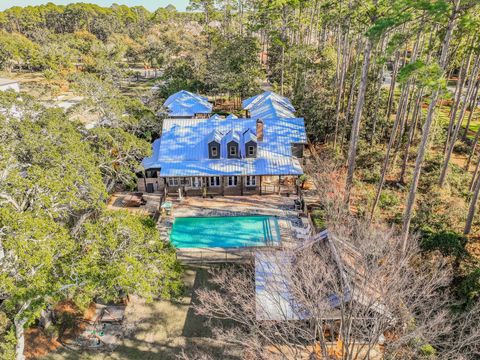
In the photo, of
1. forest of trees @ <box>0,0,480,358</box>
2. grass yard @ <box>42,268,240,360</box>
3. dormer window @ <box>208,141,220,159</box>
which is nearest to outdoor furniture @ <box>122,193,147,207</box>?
forest of trees @ <box>0,0,480,358</box>

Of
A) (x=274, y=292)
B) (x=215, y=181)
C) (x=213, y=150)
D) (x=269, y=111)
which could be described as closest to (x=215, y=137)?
(x=213, y=150)

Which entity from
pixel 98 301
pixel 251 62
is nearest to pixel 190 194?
pixel 98 301

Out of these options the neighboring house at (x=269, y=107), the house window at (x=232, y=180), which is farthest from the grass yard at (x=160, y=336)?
the neighboring house at (x=269, y=107)

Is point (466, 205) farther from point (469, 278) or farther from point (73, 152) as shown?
point (73, 152)

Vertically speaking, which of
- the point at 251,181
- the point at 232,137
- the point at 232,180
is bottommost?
the point at 251,181

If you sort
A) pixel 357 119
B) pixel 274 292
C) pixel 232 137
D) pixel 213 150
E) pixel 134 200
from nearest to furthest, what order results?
1. pixel 274 292
2. pixel 357 119
3. pixel 134 200
4. pixel 232 137
5. pixel 213 150

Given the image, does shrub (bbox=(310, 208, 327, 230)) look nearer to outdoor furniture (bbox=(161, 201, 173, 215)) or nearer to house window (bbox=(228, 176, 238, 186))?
house window (bbox=(228, 176, 238, 186))

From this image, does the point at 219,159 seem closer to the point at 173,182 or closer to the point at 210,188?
the point at 210,188
